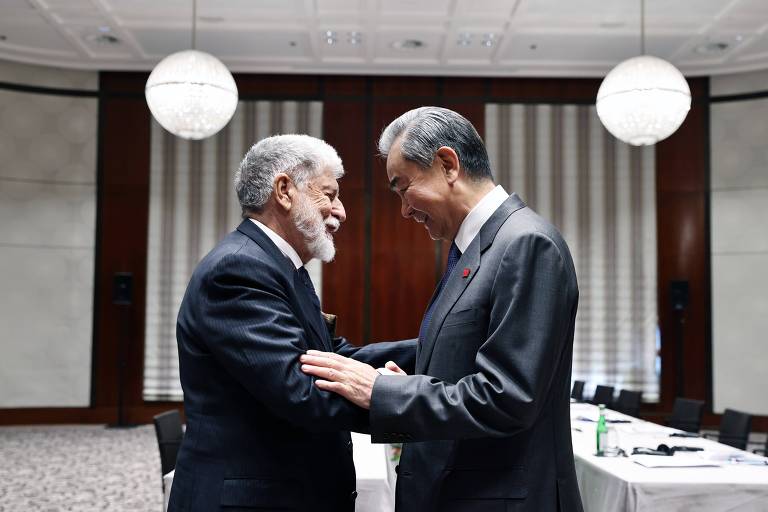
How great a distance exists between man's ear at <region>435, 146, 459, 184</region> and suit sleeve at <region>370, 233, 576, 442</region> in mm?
314

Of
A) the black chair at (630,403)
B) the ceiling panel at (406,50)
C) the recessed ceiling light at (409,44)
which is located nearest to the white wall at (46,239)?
the ceiling panel at (406,50)

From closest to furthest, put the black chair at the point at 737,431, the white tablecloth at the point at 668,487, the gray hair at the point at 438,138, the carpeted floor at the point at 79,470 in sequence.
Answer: the gray hair at the point at 438,138, the white tablecloth at the point at 668,487, the black chair at the point at 737,431, the carpeted floor at the point at 79,470

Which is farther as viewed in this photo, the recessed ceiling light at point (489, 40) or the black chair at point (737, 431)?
the recessed ceiling light at point (489, 40)

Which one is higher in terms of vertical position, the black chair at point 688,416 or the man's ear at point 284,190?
the man's ear at point 284,190

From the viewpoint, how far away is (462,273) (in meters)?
1.91

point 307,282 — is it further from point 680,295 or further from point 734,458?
point 680,295

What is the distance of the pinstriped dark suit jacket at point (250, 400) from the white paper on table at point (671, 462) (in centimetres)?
243

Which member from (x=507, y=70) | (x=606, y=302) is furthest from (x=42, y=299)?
(x=606, y=302)

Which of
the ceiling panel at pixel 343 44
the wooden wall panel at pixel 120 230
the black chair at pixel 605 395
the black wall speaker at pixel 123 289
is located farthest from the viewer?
the wooden wall panel at pixel 120 230

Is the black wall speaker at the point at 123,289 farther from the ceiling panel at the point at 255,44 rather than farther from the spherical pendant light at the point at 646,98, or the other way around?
the spherical pendant light at the point at 646,98

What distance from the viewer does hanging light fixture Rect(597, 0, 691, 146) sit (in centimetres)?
739

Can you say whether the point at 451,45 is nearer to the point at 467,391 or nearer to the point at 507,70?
the point at 507,70

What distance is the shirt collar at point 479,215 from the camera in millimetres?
2014

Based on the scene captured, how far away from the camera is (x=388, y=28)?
31.9 ft
